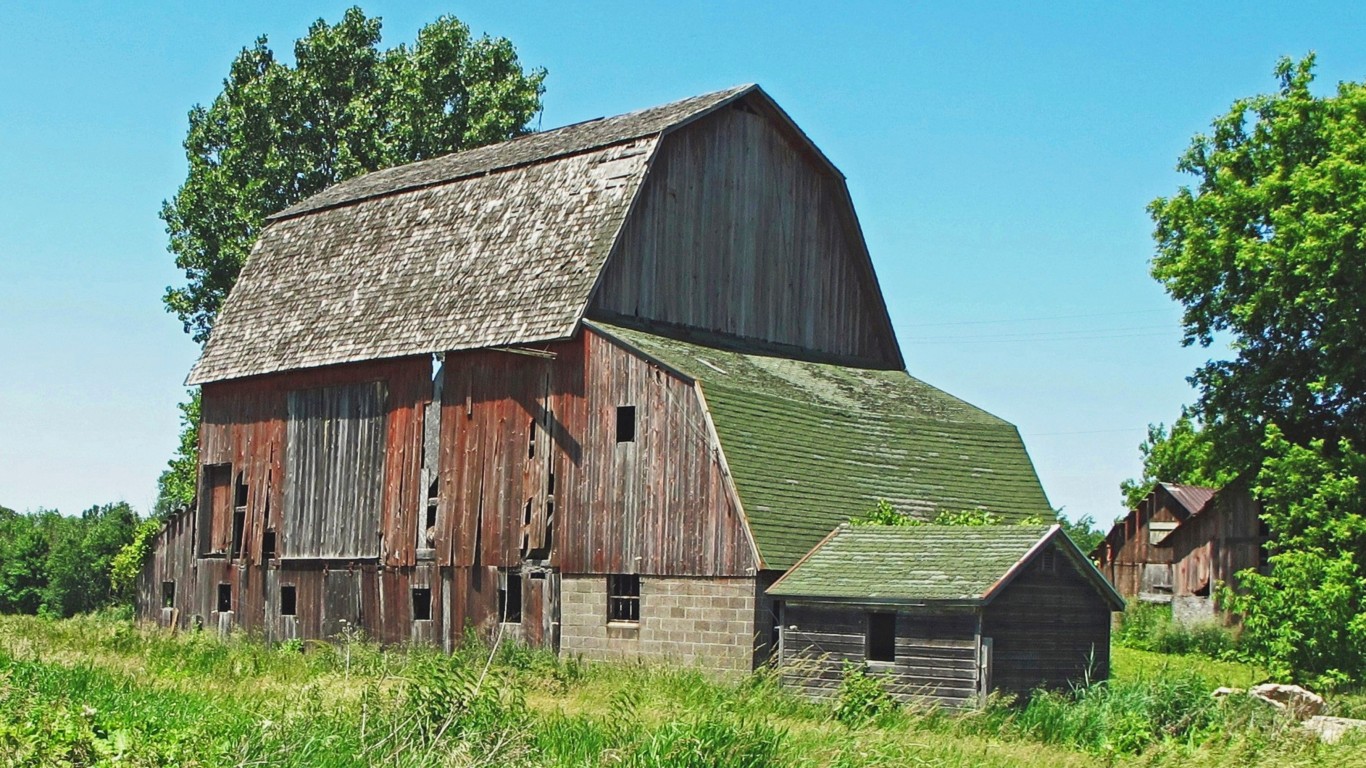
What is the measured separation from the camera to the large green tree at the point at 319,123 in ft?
158

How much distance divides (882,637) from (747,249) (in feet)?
33.2

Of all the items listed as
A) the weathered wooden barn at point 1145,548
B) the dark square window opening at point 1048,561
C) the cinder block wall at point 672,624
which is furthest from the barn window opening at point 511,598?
the weathered wooden barn at point 1145,548

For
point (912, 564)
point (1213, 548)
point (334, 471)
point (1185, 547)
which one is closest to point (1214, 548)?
point (1213, 548)

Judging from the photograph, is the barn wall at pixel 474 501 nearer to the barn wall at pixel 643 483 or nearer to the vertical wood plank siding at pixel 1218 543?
the barn wall at pixel 643 483

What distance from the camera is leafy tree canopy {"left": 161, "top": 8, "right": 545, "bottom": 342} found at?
4822cm

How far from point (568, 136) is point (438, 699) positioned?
1858cm

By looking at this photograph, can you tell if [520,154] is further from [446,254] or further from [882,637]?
[882,637]

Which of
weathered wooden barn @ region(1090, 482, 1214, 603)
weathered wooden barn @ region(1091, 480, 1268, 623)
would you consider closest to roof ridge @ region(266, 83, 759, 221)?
weathered wooden barn @ region(1091, 480, 1268, 623)

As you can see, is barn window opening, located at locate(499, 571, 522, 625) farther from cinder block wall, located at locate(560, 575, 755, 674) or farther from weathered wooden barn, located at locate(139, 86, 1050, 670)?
cinder block wall, located at locate(560, 575, 755, 674)

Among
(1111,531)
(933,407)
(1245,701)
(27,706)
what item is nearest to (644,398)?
(933,407)

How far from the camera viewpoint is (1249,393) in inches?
1271

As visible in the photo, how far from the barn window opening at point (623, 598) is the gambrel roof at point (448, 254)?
421 centimetres

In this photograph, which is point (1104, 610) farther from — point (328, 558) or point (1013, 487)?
point (328, 558)

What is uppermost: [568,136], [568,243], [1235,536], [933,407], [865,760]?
[568,136]
